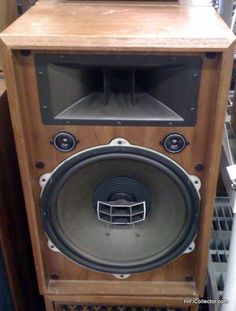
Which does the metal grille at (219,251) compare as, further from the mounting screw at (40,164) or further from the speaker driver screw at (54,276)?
the mounting screw at (40,164)

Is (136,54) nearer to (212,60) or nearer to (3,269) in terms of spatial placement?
(212,60)

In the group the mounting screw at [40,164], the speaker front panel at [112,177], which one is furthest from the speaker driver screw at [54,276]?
the mounting screw at [40,164]

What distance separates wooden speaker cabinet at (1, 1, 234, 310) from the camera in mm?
581

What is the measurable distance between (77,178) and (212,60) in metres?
0.27

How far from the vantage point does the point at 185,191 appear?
0.67 m

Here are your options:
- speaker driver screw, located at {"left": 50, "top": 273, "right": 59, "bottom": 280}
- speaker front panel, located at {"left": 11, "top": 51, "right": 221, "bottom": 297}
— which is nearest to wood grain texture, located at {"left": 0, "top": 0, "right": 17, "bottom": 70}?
speaker front panel, located at {"left": 11, "top": 51, "right": 221, "bottom": 297}

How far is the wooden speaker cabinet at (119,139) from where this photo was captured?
581 mm

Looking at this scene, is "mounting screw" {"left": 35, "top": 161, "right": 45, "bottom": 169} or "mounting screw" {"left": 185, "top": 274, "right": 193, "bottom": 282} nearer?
"mounting screw" {"left": 35, "top": 161, "right": 45, "bottom": 169}

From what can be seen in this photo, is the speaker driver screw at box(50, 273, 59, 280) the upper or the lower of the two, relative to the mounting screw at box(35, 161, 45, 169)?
lower

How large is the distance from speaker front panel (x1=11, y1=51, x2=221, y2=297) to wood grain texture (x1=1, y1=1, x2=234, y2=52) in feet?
0.11

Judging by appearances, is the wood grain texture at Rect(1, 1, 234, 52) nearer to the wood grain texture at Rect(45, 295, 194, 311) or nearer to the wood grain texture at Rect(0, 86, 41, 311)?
the wood grain texture at Rect(0, 86, 41, 311)

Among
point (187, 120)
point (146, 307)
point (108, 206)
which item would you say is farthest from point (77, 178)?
point (146, 307)

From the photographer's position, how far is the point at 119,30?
1.92 ft

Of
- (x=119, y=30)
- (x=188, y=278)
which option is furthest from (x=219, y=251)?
(x=119, y=30)
